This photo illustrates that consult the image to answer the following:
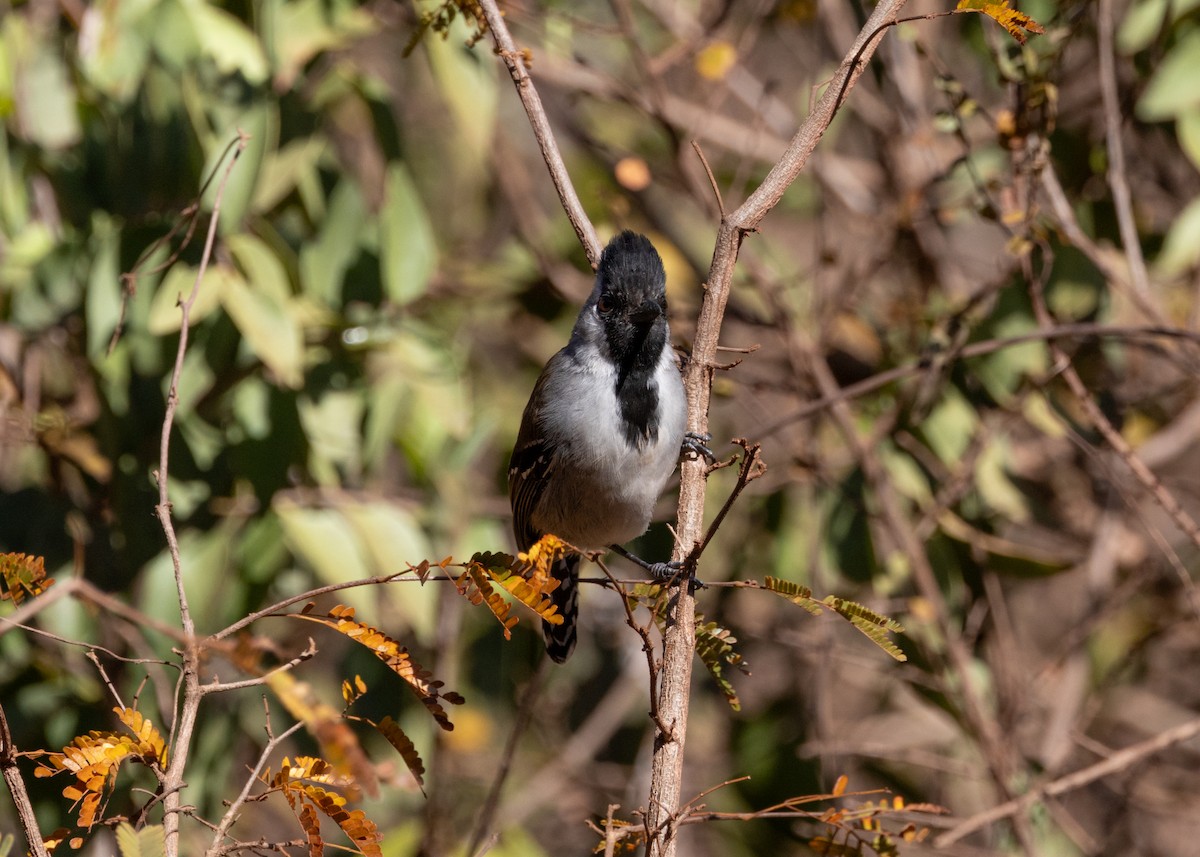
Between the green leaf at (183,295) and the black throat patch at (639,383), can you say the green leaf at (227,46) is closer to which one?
the green leaf at (183,295)

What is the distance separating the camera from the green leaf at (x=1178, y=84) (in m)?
4.14

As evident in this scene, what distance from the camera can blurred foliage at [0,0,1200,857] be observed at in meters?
4.02

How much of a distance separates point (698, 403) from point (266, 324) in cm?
163

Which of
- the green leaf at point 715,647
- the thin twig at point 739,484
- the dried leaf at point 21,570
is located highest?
the thin twig at point 739,484

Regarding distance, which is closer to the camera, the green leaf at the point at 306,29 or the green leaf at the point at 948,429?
the green leaf at the point at 306,29

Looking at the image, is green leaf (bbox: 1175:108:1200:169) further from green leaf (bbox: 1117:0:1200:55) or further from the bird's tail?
the bird's tail

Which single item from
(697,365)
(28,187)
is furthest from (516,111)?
(697,365)

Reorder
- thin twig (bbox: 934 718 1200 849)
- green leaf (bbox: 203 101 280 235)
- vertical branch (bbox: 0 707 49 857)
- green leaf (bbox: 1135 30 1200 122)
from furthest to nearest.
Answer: green leaf (bbox: 1135 30 1200 122) → green leaf (bbox: 203 101 280 235) → thin twig (bbox: 934 718 1200 849) → vertical branch (bbox: 0 707 49 857)

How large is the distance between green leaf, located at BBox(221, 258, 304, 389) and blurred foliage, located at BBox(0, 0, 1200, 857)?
13mm

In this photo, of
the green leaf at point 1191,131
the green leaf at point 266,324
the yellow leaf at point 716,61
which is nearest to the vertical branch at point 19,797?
the green leaf at point 266,324

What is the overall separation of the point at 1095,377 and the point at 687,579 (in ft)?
13.0

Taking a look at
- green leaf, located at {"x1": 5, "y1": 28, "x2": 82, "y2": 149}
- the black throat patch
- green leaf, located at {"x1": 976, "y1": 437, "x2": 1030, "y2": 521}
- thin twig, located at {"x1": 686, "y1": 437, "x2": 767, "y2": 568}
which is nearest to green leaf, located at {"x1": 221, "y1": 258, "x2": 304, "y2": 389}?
the black throat patch

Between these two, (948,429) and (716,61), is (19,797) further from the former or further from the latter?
(716,61)

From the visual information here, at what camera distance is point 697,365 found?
2.61 m
